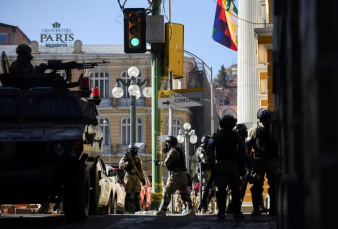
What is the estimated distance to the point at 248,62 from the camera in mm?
24688

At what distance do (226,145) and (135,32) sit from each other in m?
4.90

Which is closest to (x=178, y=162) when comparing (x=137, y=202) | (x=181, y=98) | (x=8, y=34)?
(x=181, y=98)

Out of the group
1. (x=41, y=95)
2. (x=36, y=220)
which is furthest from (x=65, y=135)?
(x=36, y=220)

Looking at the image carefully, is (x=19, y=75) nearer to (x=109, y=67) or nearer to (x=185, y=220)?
(x=185, y=220)

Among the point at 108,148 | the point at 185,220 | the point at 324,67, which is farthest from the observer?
the point at 108,148

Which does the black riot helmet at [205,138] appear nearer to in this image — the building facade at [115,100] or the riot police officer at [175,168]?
the riot police officer at [175,168]

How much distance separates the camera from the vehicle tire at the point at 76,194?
29.5ft

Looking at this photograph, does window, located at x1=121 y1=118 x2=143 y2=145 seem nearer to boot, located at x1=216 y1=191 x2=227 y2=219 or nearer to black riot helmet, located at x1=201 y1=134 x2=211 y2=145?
black riot helmet, located at x1=201 y1=134 x2=211 y2=145

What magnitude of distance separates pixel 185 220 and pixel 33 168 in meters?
2.39

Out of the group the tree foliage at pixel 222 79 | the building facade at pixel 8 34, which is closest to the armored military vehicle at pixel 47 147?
the building facade at pixel 8 34

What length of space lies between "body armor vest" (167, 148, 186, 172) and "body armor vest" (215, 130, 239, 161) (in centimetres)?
249

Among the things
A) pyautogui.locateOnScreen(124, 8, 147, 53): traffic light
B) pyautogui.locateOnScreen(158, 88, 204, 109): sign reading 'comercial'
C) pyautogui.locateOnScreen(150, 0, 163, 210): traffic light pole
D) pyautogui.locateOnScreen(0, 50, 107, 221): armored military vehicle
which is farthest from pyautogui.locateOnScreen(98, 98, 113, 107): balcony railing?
pyautogui.locateOnScreen(0, 50, 107, 221): armored military vehicle

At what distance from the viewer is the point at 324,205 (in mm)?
959

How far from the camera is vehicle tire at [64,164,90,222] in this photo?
8.99 metres
